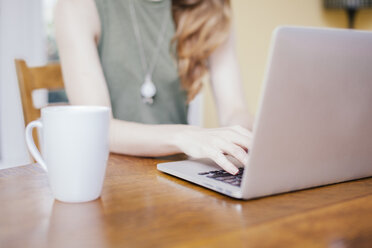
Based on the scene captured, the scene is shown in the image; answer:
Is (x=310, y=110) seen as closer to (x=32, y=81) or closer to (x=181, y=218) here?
(x=181, y=218)

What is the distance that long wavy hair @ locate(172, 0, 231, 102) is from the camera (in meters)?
1.19

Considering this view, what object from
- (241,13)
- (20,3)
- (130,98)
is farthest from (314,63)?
(241,13)

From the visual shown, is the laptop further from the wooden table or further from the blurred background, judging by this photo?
the blurred background

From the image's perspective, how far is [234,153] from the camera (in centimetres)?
57

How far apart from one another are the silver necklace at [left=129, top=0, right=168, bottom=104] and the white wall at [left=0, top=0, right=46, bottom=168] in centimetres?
73

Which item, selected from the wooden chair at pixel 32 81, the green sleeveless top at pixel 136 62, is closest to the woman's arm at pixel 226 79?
the green sleeveless top at pixel 136 62

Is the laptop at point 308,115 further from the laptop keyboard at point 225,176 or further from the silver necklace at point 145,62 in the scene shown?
the silver necklace at point 145,62

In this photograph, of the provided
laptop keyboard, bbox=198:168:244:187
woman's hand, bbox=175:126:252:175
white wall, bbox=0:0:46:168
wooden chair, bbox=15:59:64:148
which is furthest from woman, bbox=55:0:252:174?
white wall, bbox=0:0:46:168

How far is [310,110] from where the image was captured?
0.44 metres

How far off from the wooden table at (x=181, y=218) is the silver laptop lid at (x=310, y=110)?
36mm

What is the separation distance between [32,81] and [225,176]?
0.80 m

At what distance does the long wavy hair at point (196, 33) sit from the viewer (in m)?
1.19

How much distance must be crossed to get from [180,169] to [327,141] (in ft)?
0.70

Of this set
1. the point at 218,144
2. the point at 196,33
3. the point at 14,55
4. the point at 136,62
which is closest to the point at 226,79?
the point at 196,33
